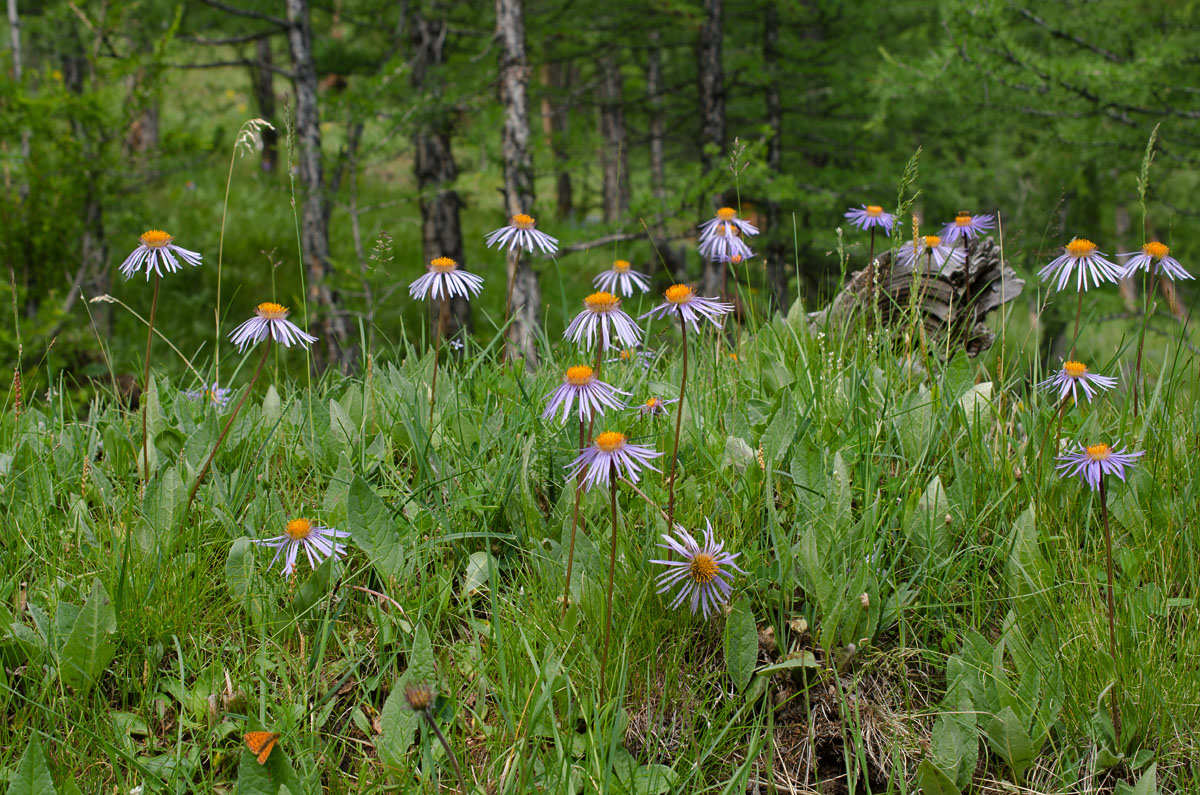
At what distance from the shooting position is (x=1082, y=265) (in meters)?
2.20

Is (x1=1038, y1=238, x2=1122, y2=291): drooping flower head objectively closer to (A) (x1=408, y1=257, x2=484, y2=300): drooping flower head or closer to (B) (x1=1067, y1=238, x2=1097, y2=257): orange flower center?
(B) (x1=1067, y1=238, x2=1097, y2=257): orange flower center

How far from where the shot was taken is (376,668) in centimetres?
170

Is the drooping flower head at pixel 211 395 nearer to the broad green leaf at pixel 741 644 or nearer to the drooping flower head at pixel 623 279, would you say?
the drooping flower head at pixel 623 279

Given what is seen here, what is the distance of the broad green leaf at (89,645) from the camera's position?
5.10 ft

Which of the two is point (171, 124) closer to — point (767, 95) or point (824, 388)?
point (767, 95)

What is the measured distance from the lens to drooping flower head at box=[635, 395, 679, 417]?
7.07 feet

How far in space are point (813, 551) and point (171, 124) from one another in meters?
23.4

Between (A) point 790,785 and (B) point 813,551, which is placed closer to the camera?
(A) point 790,785

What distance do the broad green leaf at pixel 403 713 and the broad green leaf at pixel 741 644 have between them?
0.59 meters

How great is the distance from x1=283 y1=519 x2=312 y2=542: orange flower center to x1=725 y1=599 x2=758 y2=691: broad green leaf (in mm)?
905

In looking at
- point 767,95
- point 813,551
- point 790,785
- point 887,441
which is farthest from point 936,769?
point 767,95

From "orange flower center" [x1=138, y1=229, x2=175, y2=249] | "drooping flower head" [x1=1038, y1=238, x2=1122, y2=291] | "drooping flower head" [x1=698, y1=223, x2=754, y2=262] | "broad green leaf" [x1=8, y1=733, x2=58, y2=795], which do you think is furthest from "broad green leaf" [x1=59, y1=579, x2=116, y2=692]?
"drooping flower head" [x1=1038, y1=238, x2=1122, y2=291]

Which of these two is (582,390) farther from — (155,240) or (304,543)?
(155,240)

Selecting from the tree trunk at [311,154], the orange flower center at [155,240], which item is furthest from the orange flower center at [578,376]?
the tree trunk at [311,154]
